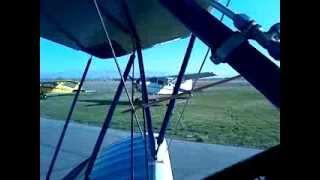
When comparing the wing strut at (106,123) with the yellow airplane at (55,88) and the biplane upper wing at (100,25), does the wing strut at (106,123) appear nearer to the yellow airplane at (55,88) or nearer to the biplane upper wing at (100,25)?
the biplane upper wing at (100,25)

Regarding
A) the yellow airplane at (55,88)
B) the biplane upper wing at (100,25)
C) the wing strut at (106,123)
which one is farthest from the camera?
the yellow airplane at (55,88)

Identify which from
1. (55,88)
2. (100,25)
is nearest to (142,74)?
(100,25)

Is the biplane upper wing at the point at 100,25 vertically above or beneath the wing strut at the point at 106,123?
above

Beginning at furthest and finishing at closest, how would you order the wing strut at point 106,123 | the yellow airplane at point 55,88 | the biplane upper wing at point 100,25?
the yellow airplane at point 55,88
the wing strut at point 106,123
the biplane upper wing at point 100,25

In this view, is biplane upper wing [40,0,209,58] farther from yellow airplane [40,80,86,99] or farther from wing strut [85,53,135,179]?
yellow airplane [40,80,86,99]

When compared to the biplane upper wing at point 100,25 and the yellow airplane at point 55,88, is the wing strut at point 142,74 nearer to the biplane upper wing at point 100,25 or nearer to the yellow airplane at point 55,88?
the biplane upper wing at point 100,25

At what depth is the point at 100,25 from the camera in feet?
6.77

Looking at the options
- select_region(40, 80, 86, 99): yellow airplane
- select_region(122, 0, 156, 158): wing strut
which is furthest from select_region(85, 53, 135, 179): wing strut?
select_region(40, 80, 86, 99): yellow airplane

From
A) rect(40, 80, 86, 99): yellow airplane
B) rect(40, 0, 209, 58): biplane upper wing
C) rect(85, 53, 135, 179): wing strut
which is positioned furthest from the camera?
rect(40, 80, 86, 99): yellow airplane

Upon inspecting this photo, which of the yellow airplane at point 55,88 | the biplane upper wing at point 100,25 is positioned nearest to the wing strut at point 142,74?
the biplane upper wing at point 100,25

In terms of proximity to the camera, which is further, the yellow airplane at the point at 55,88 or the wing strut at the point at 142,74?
the yellow airplane at the point at 55,88

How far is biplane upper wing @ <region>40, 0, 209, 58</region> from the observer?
70.7 inches

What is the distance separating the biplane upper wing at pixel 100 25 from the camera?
1797 mm
